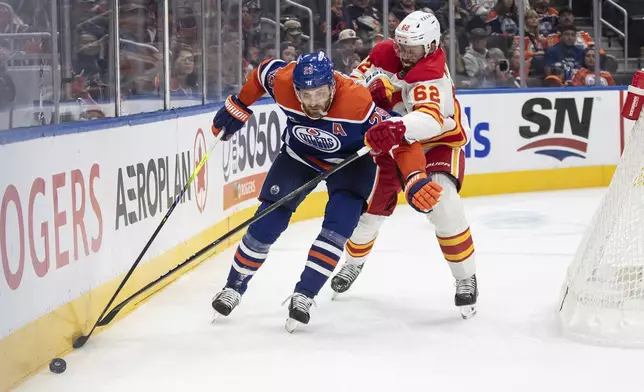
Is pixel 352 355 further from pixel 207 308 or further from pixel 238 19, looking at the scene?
pixel 238 19

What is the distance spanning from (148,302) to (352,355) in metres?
1.23

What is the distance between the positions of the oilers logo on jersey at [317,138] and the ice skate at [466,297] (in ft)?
2.51

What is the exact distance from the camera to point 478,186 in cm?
894

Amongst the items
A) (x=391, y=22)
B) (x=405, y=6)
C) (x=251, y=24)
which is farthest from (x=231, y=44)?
(x=405, y=6)

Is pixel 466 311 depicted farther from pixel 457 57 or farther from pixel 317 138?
pixel 457 57

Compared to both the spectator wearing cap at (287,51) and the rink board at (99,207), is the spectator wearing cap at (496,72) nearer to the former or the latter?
the spectator wearing cap at (287,51)

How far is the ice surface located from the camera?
3.45 m

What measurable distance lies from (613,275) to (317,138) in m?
1.18

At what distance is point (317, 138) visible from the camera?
418 centimetres

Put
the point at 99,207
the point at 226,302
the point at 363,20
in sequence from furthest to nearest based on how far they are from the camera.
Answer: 1. the point at 363,20
2. the point at 226,302
3. the point at 99,207

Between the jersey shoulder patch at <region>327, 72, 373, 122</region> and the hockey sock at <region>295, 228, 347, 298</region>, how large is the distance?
Answer: 0.43 meters

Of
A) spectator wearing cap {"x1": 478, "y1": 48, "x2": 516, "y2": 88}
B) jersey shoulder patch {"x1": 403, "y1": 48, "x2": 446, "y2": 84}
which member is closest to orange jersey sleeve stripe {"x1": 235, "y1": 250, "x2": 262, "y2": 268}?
jersey shoulder patch {"x1": 403, "y1": 48, "x2": 446, "y2": 84}

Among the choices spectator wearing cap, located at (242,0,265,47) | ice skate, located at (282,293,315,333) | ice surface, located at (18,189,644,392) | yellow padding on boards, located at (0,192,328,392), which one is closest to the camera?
yellow padding on boards, located at (0,192,328,392)

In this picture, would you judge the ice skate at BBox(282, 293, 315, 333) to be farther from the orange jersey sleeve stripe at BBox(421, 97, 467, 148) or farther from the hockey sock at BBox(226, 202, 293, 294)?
the orange jersey sleeve stripe at BBox(421, 97, 467, 148)
